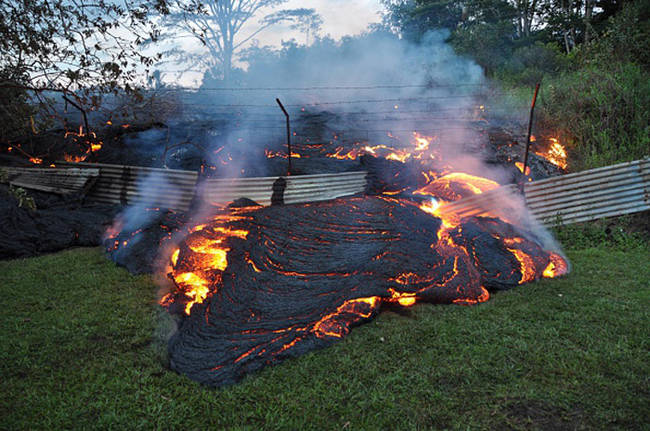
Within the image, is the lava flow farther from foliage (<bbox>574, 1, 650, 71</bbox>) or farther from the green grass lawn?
foliage (<bbox>574, 1, 650, 71</bbox>)

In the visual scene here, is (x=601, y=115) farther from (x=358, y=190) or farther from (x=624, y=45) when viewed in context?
(x=358, y=190)

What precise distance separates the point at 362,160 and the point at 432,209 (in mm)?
2281

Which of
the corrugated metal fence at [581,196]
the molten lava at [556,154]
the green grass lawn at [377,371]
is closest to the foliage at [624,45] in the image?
the molten lava at [556,154]

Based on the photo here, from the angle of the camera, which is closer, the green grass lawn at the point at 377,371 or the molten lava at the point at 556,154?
the green grass lawn at the point at 377,371

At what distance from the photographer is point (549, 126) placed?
10.3 meters

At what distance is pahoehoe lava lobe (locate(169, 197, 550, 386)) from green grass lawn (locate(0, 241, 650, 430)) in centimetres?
22

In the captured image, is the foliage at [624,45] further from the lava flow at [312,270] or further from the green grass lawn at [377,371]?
the green grass lawn at [377,371]

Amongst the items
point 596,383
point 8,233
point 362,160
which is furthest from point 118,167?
point 596,383

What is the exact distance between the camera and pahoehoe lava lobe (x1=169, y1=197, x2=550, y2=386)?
3.80m

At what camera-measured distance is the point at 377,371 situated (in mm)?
3396

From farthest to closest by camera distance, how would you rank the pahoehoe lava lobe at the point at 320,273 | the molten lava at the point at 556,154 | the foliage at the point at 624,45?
the foliage at the point at 624,45
the molten lava at the point at 556,154
the pahoehoe lava lobe at the point at 320,273

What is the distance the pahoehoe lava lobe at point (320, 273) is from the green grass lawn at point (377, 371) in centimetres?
22

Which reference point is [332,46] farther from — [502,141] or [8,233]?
[8,233]

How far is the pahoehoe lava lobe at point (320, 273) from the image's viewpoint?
3.80m
